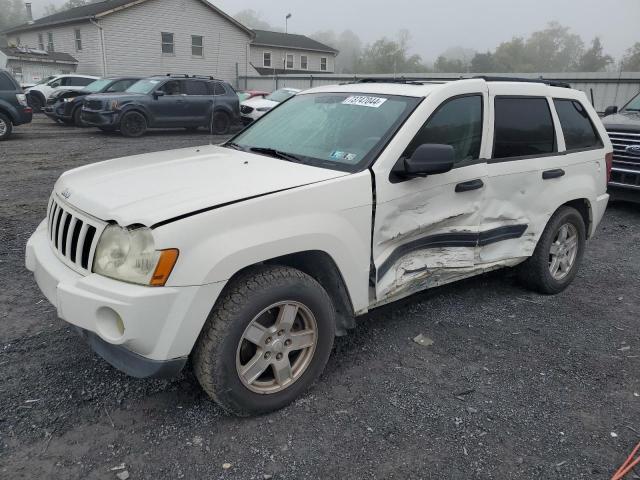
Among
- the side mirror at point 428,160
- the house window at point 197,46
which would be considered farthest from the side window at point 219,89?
the house window at point 197,46

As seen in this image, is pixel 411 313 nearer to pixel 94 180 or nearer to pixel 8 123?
pixel 94 180

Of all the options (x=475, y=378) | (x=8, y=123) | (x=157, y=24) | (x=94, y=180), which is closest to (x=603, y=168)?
(x=475, y=378)

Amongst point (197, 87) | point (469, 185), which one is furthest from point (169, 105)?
point (469, 185)

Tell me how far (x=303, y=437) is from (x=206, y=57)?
32.7 metres

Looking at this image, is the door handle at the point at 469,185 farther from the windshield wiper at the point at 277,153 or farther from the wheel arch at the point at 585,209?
the wheel arch at the point at 585,209

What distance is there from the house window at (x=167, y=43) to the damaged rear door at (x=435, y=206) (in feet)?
99.7

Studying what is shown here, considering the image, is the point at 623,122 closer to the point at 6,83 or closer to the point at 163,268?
the point at 163,268

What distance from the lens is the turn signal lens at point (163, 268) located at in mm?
2350

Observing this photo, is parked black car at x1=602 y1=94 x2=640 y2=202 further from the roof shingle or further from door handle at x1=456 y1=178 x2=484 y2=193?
the roof shingle

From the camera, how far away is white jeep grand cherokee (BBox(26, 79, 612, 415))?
2.44 meters

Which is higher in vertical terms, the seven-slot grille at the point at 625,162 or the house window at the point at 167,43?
the house window at the point at 167,43

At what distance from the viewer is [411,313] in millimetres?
4191

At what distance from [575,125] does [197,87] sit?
14.0 m

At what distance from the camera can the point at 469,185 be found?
3.66 meters
